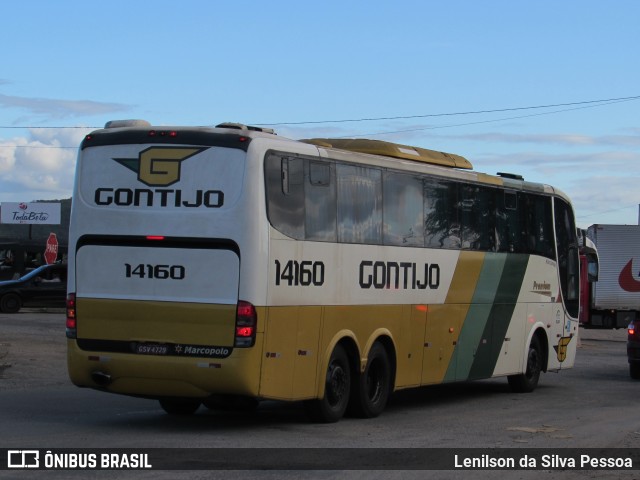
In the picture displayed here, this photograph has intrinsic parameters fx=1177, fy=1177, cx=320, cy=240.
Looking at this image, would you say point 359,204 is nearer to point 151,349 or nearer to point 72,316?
point 151,349

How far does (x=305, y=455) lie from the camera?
11422 millimetres

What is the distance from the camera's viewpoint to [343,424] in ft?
47.0

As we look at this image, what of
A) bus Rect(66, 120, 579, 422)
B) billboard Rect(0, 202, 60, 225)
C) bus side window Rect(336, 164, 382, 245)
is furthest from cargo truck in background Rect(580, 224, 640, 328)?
billboard Rect(0, 202, 60, 225)

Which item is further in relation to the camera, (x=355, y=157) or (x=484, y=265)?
(x=484, y=265)

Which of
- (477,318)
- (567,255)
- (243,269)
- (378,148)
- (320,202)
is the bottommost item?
(477,318)

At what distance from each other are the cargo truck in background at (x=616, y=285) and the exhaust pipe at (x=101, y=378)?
22.9 meters

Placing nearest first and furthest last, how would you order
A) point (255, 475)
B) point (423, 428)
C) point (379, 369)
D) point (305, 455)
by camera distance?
point (255, 475), point (305, 455), point (423, 428), point (379, 369)

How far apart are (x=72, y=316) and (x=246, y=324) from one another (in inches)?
86.9

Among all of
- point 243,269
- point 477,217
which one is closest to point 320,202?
point 243,269

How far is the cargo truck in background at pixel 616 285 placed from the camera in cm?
3425

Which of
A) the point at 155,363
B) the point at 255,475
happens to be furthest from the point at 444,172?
the point at 255,475

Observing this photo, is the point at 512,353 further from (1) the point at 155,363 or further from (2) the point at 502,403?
(1) the point at 155,363

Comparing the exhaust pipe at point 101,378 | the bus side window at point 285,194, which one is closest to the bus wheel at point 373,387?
the bus side window at point 285,194

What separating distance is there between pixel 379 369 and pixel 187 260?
11.9ft
